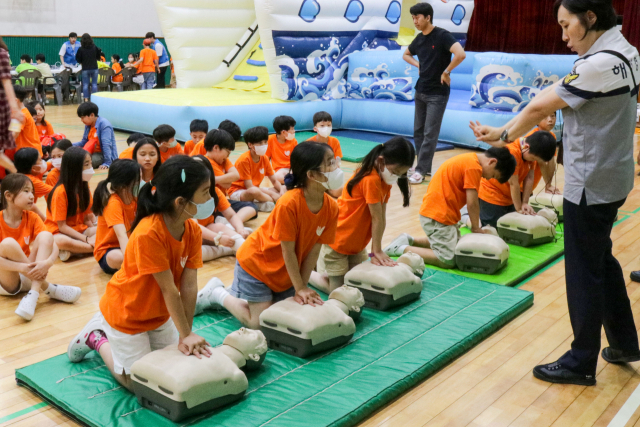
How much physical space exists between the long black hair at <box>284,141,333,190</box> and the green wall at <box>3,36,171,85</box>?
36.9 feet

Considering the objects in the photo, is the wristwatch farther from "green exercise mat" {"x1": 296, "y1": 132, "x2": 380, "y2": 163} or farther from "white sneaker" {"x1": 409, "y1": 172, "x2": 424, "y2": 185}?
"green exercise mat" {"x1": 296, "y1": 132, "x2": 380, "y2": 163}

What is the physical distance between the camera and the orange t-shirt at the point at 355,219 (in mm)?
2977

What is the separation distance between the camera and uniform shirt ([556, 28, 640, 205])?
202cm

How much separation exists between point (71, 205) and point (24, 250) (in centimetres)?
49

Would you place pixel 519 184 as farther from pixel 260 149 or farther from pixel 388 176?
pixel 260 149

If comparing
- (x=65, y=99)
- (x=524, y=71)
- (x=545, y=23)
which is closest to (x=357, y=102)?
(x=524, y=71)

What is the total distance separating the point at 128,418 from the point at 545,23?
1094cm

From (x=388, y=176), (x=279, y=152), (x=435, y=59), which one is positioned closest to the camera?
(x=388, y=176)

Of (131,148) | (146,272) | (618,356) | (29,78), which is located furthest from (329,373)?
(29,78)

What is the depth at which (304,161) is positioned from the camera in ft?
8.02

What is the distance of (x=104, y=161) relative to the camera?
544cm

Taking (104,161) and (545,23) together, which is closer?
(104,161)

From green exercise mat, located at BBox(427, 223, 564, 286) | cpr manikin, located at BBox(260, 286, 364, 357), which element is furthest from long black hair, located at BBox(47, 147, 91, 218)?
green exercise mat, located at BBox(427, 223, 564, 286)

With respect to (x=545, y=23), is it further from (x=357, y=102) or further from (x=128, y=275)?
(x=128, y=275)
